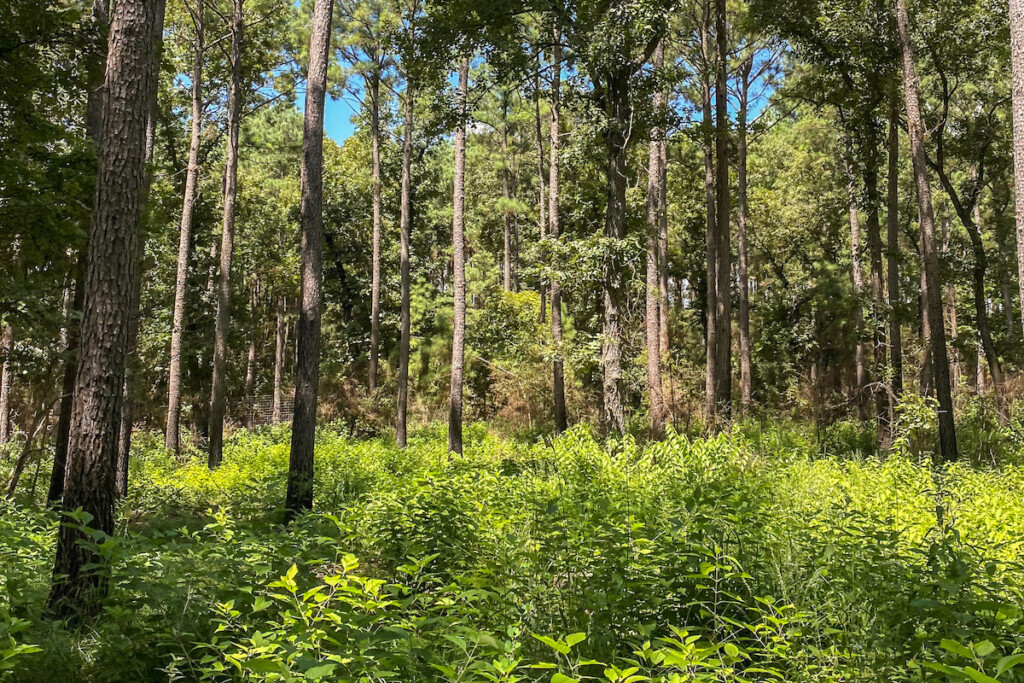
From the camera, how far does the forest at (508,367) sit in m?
3.61

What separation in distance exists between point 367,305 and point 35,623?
25783mm

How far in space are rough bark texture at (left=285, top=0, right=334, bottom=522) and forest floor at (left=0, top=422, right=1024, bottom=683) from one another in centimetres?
127

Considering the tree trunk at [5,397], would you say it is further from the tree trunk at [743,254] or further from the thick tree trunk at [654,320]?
the tree trunk at [743,254]

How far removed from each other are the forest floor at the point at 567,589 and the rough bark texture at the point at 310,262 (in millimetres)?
1269

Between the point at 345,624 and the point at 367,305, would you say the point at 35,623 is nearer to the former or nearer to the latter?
the point at 345,624

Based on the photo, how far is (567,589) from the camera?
423 centimetres

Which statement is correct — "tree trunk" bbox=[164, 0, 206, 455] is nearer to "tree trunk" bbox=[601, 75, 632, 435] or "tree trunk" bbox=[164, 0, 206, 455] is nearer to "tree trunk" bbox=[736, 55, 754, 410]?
"tree trunk" bbox=[601, 75, 632, 435]

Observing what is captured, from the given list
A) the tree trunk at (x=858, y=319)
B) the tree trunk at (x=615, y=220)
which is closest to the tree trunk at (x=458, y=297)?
the tree trunk at (x=615, y=220)

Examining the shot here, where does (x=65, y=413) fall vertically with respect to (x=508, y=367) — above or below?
below

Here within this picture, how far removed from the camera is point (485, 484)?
7.83 meters

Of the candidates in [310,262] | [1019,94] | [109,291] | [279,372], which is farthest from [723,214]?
[279,372]

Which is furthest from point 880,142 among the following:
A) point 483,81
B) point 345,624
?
point 345,624

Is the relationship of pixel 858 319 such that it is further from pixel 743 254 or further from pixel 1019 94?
pixel 1019 94

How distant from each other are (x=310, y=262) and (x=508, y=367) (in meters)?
12.1
